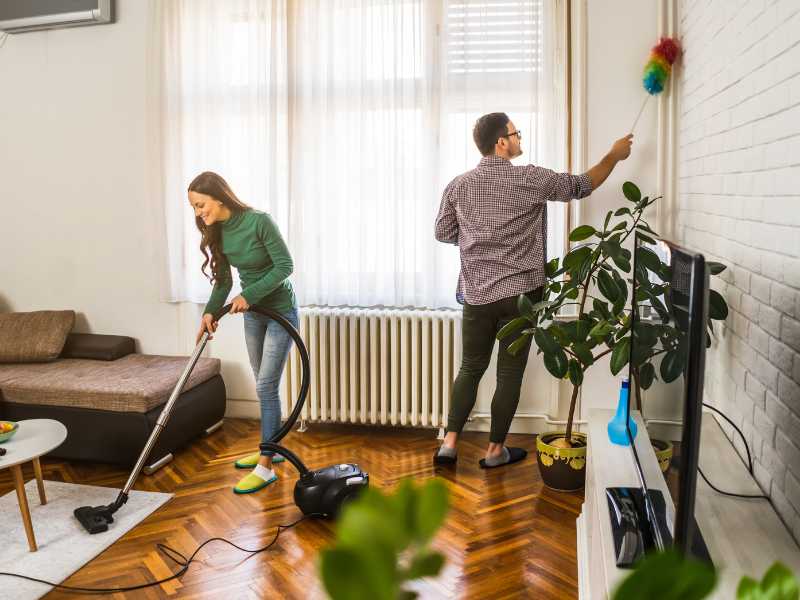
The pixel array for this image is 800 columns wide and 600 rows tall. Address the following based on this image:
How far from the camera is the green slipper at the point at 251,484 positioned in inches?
125

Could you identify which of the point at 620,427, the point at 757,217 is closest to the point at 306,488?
the point at 620,427

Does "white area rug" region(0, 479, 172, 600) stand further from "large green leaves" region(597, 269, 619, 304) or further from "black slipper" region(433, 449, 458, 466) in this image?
"large green leaves" region(597, 269, 619, 304)

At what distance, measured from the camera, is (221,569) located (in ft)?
8.30

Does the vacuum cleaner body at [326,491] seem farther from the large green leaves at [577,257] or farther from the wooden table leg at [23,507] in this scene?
the large green leaves at [577,257]

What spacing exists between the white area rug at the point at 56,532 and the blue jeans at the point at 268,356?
544 mm

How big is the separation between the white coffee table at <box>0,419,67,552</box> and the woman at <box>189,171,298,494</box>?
0.68 metres

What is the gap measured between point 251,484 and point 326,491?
512 mm

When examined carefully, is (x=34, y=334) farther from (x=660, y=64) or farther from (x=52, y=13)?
(x=660, y=64)

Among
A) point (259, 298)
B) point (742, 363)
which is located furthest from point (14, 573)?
point (742, 363)

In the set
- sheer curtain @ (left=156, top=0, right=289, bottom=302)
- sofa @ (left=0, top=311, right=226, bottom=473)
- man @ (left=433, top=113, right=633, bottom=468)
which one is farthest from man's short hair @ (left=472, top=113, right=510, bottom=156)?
sofa @ (left=0, top=311, right=226, bottom=473)

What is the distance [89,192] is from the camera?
4.31m

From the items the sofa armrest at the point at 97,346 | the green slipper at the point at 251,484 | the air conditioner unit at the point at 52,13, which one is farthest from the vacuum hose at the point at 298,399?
the air conditioner unit at the point at 52,13

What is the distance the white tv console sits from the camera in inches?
60.0

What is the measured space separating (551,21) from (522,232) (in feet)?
3.50
